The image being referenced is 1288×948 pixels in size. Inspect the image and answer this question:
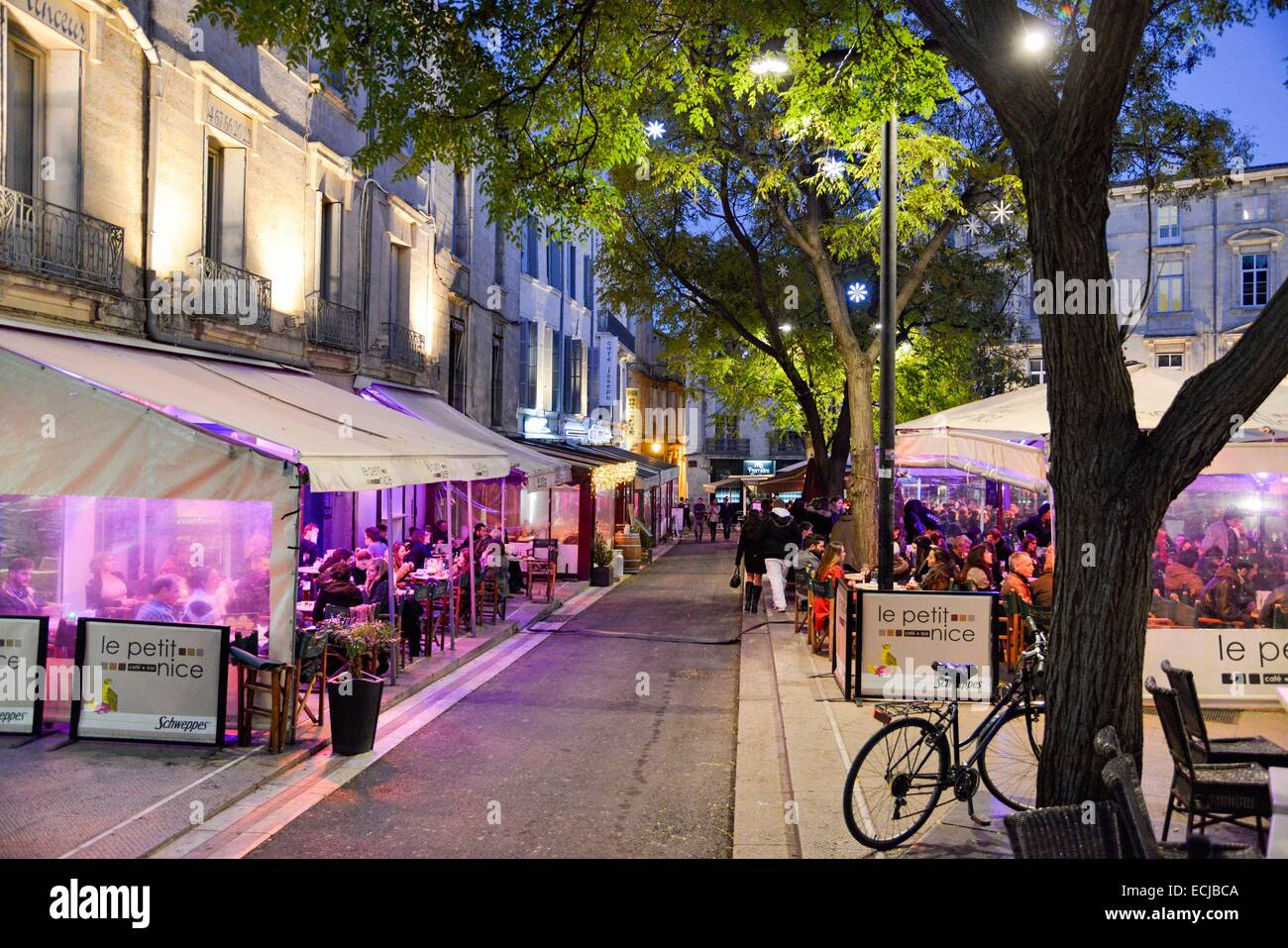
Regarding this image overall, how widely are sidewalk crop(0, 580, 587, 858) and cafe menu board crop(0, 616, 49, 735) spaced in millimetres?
185

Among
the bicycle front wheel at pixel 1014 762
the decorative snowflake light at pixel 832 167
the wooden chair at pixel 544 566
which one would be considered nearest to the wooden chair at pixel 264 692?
the bicycle front wheel at pixel 1014 762

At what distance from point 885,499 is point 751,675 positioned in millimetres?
2748

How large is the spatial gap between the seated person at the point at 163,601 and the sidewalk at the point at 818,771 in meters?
5.18

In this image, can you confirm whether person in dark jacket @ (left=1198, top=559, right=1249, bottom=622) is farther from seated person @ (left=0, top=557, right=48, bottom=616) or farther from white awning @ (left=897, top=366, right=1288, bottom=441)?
seated person @ (left=0, top=557, right=48, bottom=616)

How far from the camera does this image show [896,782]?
6.39 metres

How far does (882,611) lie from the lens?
33.5ft

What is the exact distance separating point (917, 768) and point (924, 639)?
385cm

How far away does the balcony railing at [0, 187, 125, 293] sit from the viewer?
9445mm

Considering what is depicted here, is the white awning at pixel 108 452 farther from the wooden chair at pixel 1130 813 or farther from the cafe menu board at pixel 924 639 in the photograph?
the wooden chair at pixel 1130 813

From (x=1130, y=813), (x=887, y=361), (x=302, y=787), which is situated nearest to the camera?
(x=1130, y=813)

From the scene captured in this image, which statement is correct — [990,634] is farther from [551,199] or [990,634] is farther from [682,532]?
[682,532]

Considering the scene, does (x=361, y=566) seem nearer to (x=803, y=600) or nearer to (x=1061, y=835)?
(x=803, y=600)

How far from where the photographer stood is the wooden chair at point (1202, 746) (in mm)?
6117

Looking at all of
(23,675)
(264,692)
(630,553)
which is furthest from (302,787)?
(630,553)
